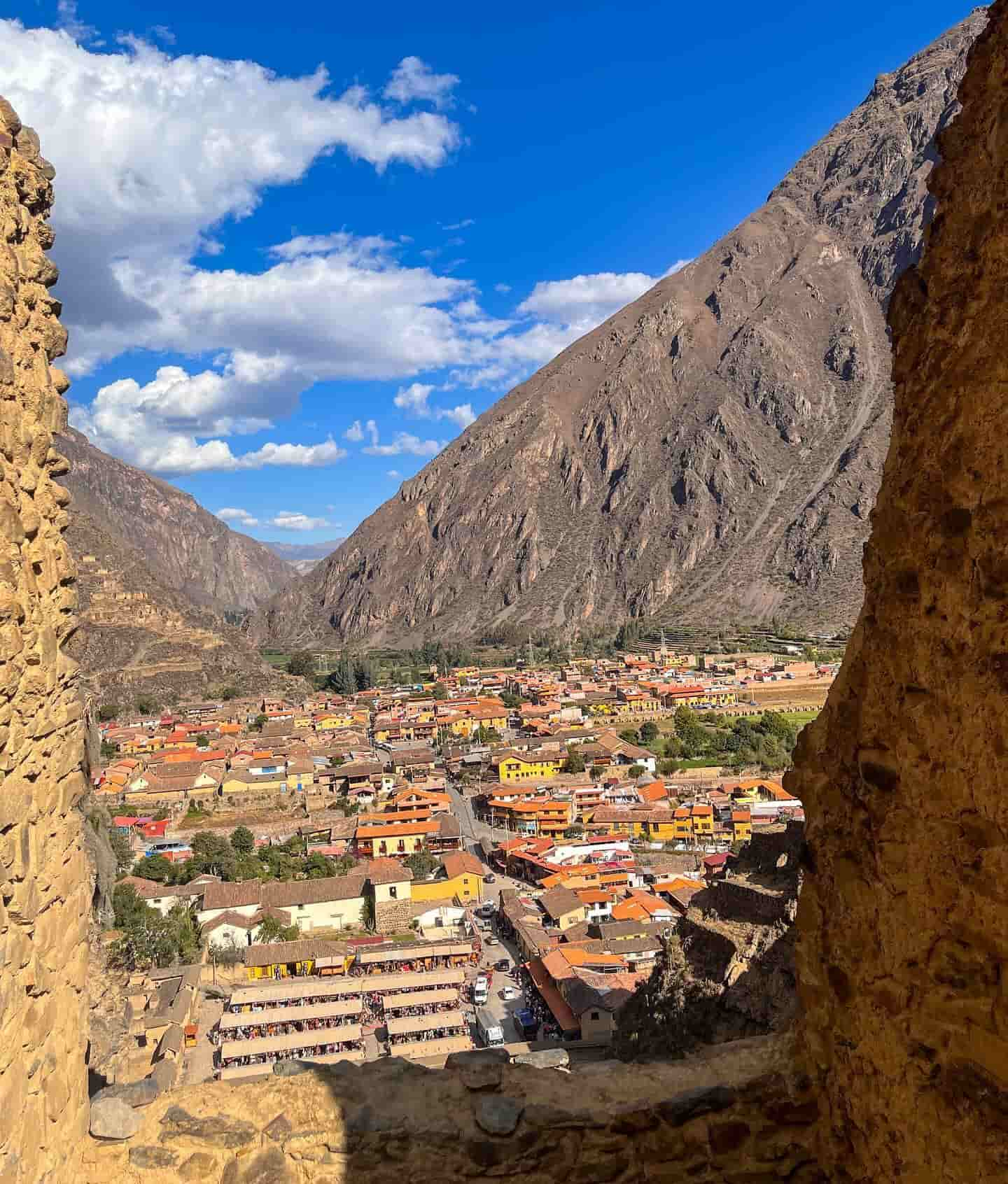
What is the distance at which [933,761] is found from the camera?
108 inches

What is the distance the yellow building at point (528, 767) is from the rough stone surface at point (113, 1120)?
44233 millimetres

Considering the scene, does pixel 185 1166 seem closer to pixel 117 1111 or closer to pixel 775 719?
pixel 117 1111

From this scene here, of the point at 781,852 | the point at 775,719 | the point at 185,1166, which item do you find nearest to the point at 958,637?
the point at 185,1166

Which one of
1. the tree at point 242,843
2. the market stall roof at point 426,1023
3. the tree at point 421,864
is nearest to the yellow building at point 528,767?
the tree at point 421,864

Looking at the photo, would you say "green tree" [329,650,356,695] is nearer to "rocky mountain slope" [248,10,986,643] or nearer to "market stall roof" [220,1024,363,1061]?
"rocky mountain slope" [248,10,986,643]

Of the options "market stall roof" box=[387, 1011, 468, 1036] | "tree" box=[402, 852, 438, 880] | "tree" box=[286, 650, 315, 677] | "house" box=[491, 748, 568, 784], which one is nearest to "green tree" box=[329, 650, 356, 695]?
"tree" box=[286, 650, 315, 677]

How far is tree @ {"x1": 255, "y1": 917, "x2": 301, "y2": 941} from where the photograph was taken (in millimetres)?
26812

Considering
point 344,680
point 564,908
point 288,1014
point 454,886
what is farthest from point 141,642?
point 288,1014

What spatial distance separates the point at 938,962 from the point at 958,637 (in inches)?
39.2

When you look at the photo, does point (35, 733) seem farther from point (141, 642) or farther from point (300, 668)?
point (300, 668)

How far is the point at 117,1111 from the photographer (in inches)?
137

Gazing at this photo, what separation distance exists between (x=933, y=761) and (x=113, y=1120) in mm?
3320

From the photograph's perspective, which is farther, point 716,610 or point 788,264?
point 788,264

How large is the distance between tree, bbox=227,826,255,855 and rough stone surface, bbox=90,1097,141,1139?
34.2 m
